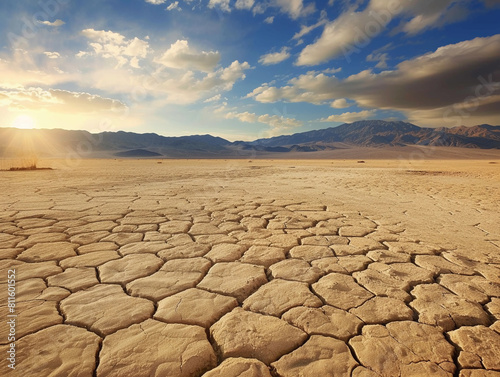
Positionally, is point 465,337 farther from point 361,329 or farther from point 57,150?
point 57,150

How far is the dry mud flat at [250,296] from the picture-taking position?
0.98 m

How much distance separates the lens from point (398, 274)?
1.67 meters

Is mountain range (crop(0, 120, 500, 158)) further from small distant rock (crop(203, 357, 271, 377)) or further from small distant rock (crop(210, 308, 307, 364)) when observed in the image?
small distant rock (crop(203, 357, 271, 377))

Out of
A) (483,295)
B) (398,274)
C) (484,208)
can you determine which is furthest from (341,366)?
(484,208)

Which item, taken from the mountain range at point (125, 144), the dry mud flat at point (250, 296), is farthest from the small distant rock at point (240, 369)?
the mountain range at point (125, 144)

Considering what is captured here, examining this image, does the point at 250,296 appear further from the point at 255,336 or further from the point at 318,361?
the point at 318,361

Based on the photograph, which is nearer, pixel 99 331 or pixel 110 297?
pixel 99 331

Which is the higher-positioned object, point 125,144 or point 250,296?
point 125,144

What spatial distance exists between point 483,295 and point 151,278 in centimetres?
191

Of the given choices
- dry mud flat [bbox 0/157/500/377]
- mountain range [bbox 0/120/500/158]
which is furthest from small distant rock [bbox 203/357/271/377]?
mountain range [bbox 0/120/500/158]

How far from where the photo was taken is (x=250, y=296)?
55.7 inches

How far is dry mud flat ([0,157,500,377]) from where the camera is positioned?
980 mm

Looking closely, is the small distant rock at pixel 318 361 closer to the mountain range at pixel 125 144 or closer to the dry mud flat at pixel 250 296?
the dry mud flat at pixel 250 296

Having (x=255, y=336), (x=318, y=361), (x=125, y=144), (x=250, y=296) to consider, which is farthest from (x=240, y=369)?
(x=125, y=144)
